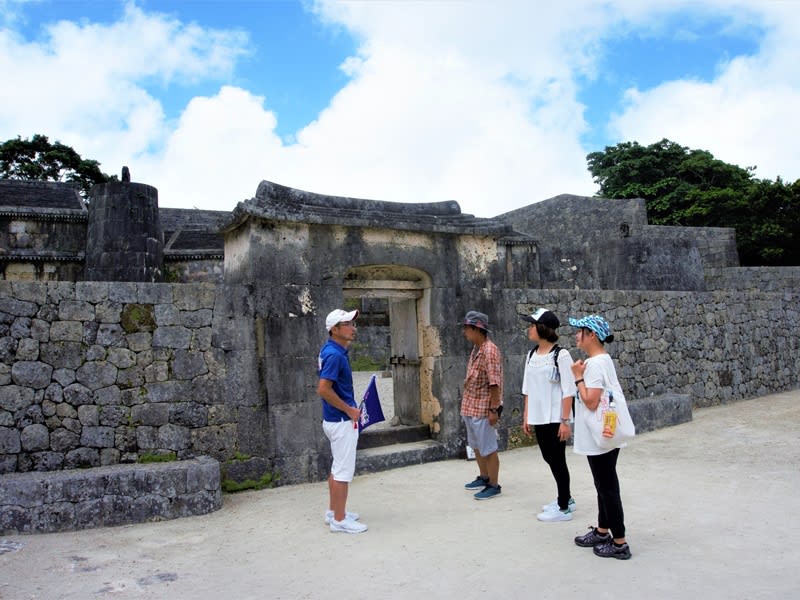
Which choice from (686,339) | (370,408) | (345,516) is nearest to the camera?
(345,516)

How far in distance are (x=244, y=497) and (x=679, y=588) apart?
4.04 metres

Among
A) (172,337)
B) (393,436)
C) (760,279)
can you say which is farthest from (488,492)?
(760,279)

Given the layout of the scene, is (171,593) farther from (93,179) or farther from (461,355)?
(93,179)

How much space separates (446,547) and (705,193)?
25906 mm

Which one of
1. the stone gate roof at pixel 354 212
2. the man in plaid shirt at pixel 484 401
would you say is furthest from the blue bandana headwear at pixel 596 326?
the stone gate roof at pixel 354 212

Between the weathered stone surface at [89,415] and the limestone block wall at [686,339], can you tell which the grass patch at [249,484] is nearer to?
the weathered stone surface at [89,415]

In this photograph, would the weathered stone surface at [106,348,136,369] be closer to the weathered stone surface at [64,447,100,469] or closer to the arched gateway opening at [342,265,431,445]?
the weathered stone surface at [64,447,100,469]

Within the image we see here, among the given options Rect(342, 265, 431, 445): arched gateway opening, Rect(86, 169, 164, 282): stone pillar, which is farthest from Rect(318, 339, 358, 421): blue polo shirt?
Rect(86, 169, 164, 282): stone pillar

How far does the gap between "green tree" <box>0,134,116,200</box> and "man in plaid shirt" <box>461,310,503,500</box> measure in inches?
1102

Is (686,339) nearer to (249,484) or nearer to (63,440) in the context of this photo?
(249,484)

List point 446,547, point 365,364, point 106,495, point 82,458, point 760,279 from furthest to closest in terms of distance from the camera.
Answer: point 760,279
point 365,364
point 82,458
point 106,495
point 446,547

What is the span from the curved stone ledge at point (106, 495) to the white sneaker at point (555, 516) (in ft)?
9.53

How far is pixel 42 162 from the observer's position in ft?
95.9

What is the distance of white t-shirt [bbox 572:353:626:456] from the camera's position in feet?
12.9
